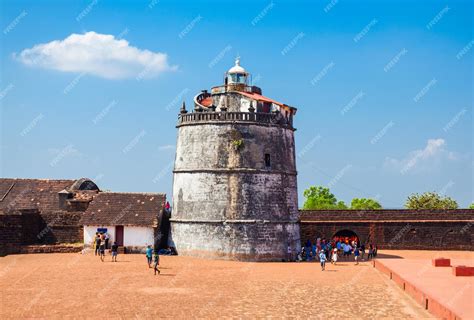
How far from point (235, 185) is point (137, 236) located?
5856mm

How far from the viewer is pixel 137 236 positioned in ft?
92.9

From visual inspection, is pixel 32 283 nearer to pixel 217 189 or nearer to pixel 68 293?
pixel 68 293

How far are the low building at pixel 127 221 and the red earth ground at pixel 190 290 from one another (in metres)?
2.37

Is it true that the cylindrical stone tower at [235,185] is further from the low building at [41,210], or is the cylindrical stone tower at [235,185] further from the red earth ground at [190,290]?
the low building at [41,210]

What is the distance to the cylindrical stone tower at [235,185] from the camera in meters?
27.6

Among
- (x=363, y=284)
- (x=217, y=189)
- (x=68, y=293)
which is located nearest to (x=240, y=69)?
(x=217, y=189)

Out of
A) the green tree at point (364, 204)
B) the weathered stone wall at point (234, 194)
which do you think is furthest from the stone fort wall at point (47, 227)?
the green tree at point (364, 204)

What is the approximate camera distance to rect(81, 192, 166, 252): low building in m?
28.3

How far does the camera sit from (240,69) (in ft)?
102

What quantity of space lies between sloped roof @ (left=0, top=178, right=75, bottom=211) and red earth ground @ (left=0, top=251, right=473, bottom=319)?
689cm

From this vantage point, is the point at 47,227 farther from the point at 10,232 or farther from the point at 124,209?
the point at 124,209

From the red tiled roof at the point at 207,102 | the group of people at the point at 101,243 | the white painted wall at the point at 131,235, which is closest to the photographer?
the group of people at the point at 101,243

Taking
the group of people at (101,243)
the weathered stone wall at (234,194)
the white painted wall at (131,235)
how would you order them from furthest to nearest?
the white painted wall at (131,235) → the weathered stone wall at (234,194) → the group of people at (101,243)

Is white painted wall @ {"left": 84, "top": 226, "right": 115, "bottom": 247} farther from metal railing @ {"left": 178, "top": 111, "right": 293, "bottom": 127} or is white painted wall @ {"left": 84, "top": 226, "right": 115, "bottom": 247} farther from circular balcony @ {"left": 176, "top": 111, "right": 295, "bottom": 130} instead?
metal railing @ {"left": 178, "top": 111, "right": 293, "bottom": 127}
